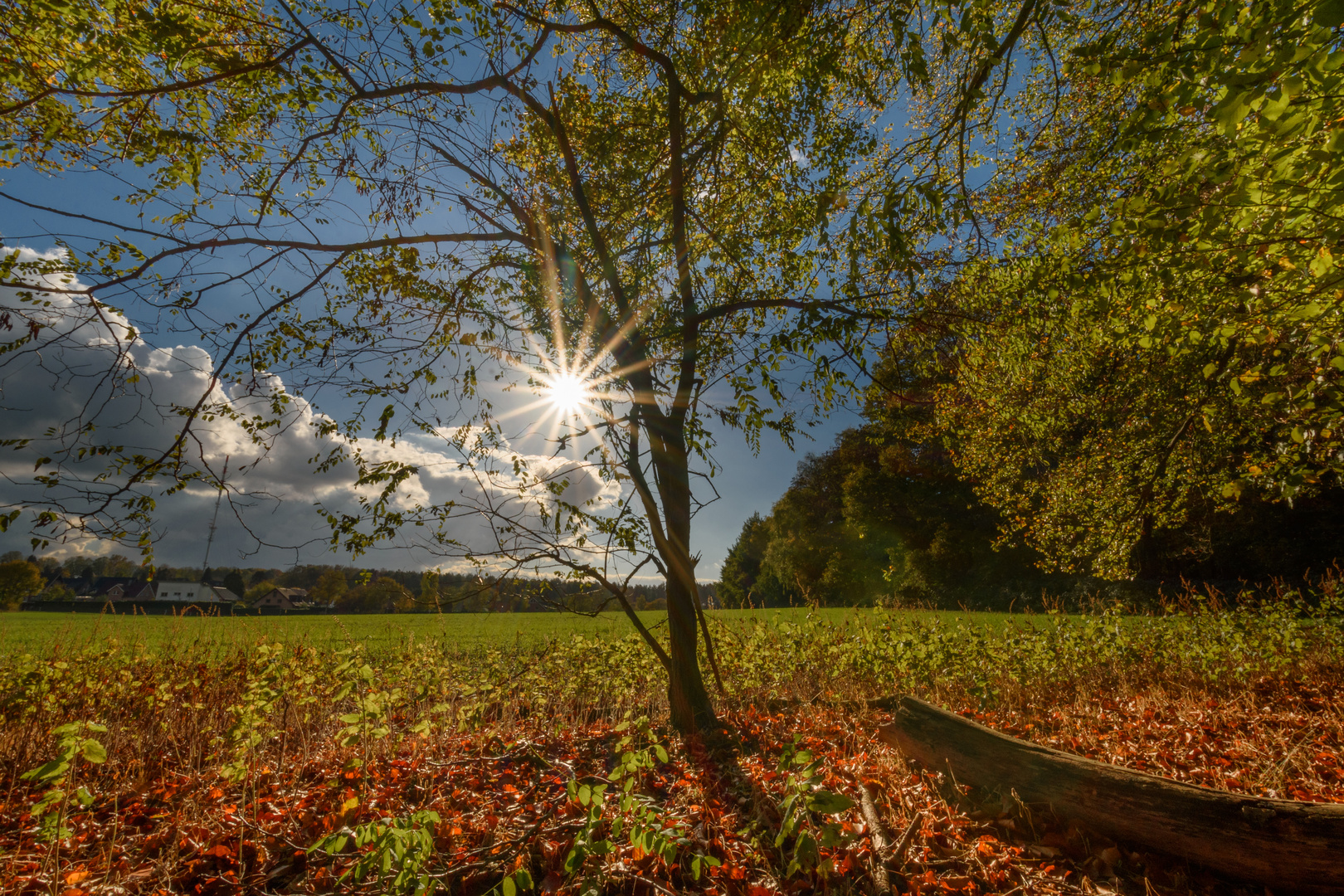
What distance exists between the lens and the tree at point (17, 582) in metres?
24.1

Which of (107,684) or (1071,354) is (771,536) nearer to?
(1071,354)

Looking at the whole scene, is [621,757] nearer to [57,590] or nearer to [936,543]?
[57,590]

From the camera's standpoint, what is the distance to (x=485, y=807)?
11.3 feet

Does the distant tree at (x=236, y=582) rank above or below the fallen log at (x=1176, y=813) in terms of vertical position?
above

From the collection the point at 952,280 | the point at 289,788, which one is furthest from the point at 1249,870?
the point at 289,788

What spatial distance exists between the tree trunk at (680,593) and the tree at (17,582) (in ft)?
90.6

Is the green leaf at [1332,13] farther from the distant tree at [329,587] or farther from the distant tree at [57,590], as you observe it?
the distant tree at [57,590]

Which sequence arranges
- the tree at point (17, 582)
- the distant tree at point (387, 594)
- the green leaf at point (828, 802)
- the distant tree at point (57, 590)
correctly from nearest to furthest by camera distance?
the green leaf at point (828, 802), the distant tree at point (387, 594), the distant tree at point (57, 590), the tree at point (17, 582)

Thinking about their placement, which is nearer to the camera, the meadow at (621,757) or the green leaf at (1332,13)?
the green leaf at (1332,13)

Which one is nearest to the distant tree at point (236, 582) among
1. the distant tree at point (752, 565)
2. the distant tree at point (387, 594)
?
the distant tree at point (387, 594)

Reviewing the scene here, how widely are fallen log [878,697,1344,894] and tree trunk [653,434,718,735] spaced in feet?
6.96

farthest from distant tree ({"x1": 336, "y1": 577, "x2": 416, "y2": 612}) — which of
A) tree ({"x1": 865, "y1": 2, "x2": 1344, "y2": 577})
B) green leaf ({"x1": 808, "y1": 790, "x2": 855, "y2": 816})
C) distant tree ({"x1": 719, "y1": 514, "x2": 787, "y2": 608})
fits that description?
distant tree ({"x1": 719, "y1": 514, "x2": 787, "y2": 608})

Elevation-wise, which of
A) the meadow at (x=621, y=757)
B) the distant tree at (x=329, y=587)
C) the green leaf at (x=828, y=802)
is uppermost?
the distant tree at (x=329, y=587)

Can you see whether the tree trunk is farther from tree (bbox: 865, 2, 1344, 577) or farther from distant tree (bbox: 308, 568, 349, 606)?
distant tree (bbox: 308, 568, 349, 606)
